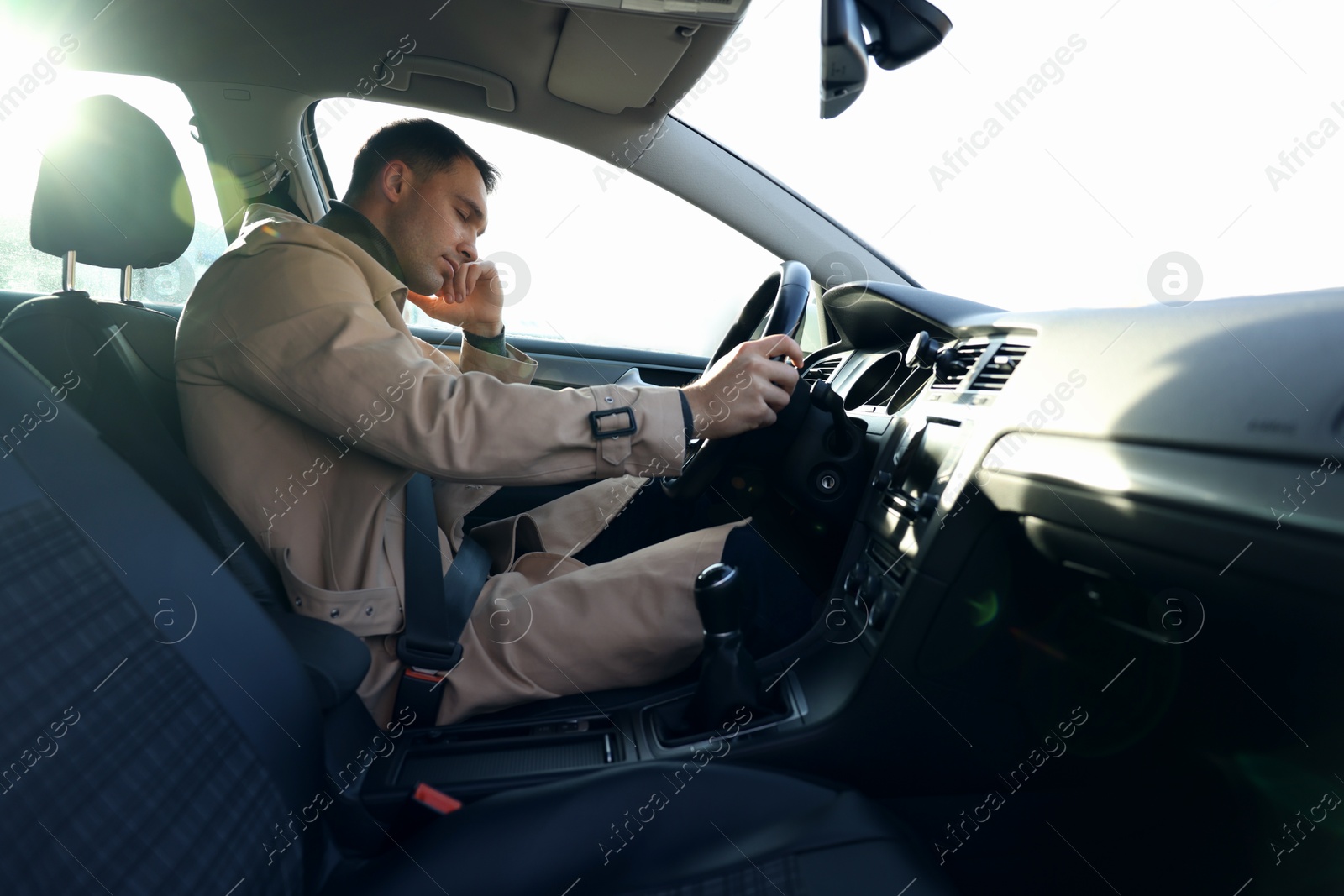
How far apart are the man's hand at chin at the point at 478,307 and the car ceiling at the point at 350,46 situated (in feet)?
1.22

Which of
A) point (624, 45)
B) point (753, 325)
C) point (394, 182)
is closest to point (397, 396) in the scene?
point (753, 325)

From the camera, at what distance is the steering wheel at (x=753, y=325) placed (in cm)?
134

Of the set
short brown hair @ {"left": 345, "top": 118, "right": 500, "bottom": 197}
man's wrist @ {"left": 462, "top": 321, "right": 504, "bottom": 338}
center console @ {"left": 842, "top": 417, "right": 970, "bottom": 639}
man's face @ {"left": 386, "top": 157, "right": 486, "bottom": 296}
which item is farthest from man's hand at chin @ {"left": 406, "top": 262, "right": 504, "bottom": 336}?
center console @ {"left": 842, "top": 417, "right": 970, "bottom": 639}

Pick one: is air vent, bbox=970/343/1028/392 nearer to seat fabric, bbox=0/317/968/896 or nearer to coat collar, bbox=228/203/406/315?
seat fabric, bbox=0/317/968/896

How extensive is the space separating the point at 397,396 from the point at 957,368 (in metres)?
0.79

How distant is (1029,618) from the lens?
108 cm

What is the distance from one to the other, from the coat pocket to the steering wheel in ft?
1.61

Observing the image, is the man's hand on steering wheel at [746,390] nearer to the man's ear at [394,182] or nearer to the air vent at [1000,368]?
the air vent at [1000,368]

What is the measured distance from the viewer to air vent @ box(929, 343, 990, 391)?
1.22 m

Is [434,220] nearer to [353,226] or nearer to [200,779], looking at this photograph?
[353,226]

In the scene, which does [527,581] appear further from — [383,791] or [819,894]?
[819,894]

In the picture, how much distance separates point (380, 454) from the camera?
3.79 ft

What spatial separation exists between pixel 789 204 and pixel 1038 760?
124 cm

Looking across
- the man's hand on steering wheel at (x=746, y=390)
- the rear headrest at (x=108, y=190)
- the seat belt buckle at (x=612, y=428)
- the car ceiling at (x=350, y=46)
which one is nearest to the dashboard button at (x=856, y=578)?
the man's hand on steering wheel at (x=746, y=390)
